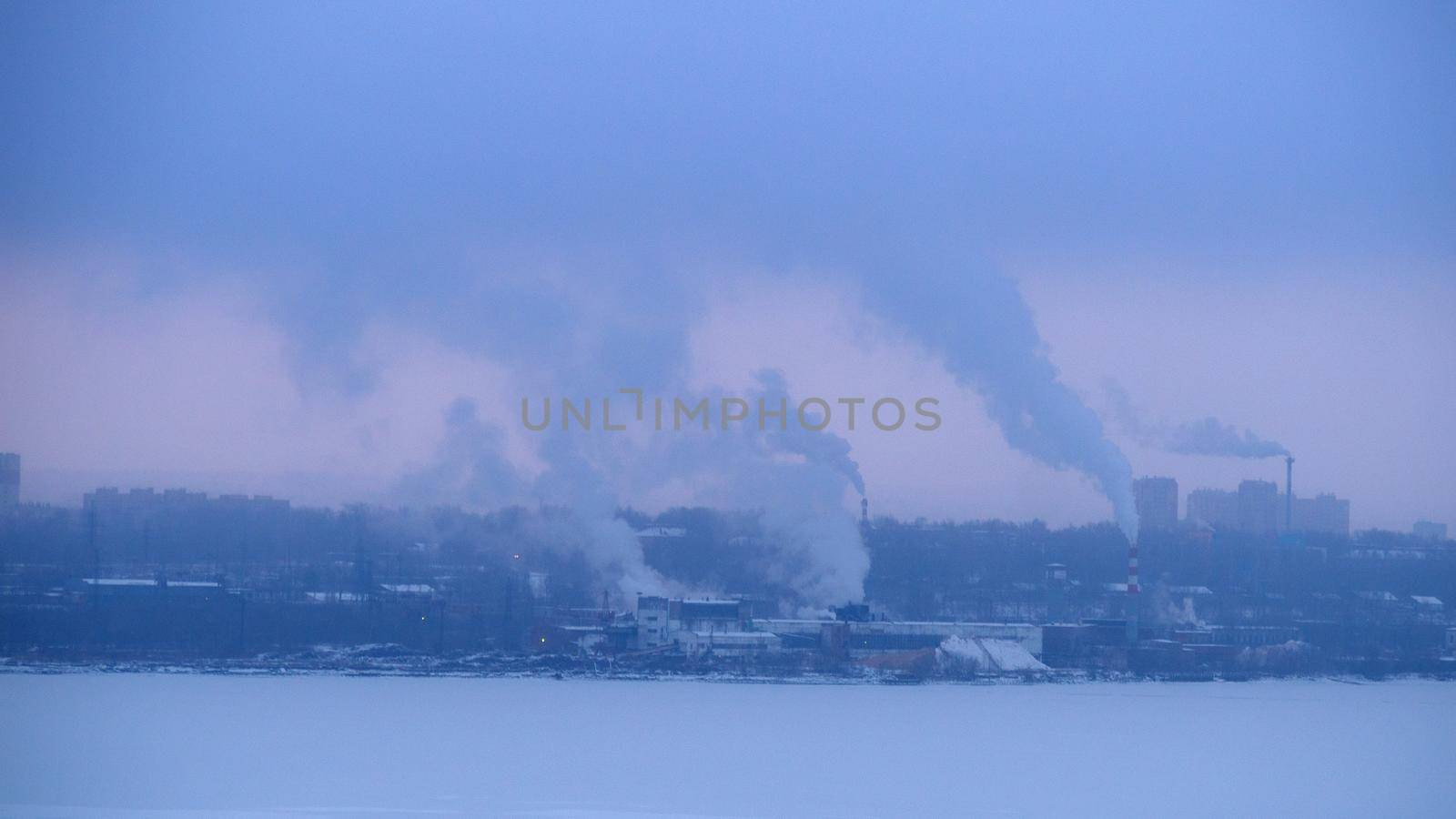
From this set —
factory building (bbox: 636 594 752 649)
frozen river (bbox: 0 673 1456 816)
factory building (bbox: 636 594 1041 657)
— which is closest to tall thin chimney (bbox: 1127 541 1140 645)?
factory building (bbox: 636 594 1041 657)

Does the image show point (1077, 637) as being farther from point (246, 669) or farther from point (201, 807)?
point (201, 807)

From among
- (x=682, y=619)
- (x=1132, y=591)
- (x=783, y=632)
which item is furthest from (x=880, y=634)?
(x=1132, y=591)

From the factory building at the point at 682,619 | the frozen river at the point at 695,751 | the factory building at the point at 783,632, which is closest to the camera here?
the frozen river at the point at 695,751

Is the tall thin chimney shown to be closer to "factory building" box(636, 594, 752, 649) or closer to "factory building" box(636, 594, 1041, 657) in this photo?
"factory building" box(636, 594, 1041, 657)

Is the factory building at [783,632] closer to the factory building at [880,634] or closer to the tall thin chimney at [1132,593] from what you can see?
the factory building at [880,634]

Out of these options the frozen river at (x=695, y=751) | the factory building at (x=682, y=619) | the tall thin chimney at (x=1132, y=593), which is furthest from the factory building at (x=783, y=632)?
the frozen river at (x=695, y=751)

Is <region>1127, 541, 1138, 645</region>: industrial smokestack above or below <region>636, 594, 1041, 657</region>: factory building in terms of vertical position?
above

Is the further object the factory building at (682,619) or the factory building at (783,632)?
the factory building at (682,619)

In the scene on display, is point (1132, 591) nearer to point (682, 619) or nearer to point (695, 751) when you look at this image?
point (682, 619)

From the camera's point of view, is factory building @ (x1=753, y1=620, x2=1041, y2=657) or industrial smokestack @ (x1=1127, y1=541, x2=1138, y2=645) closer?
factory building @ (x1=753, y1=620, x2=1041, y2=657)
